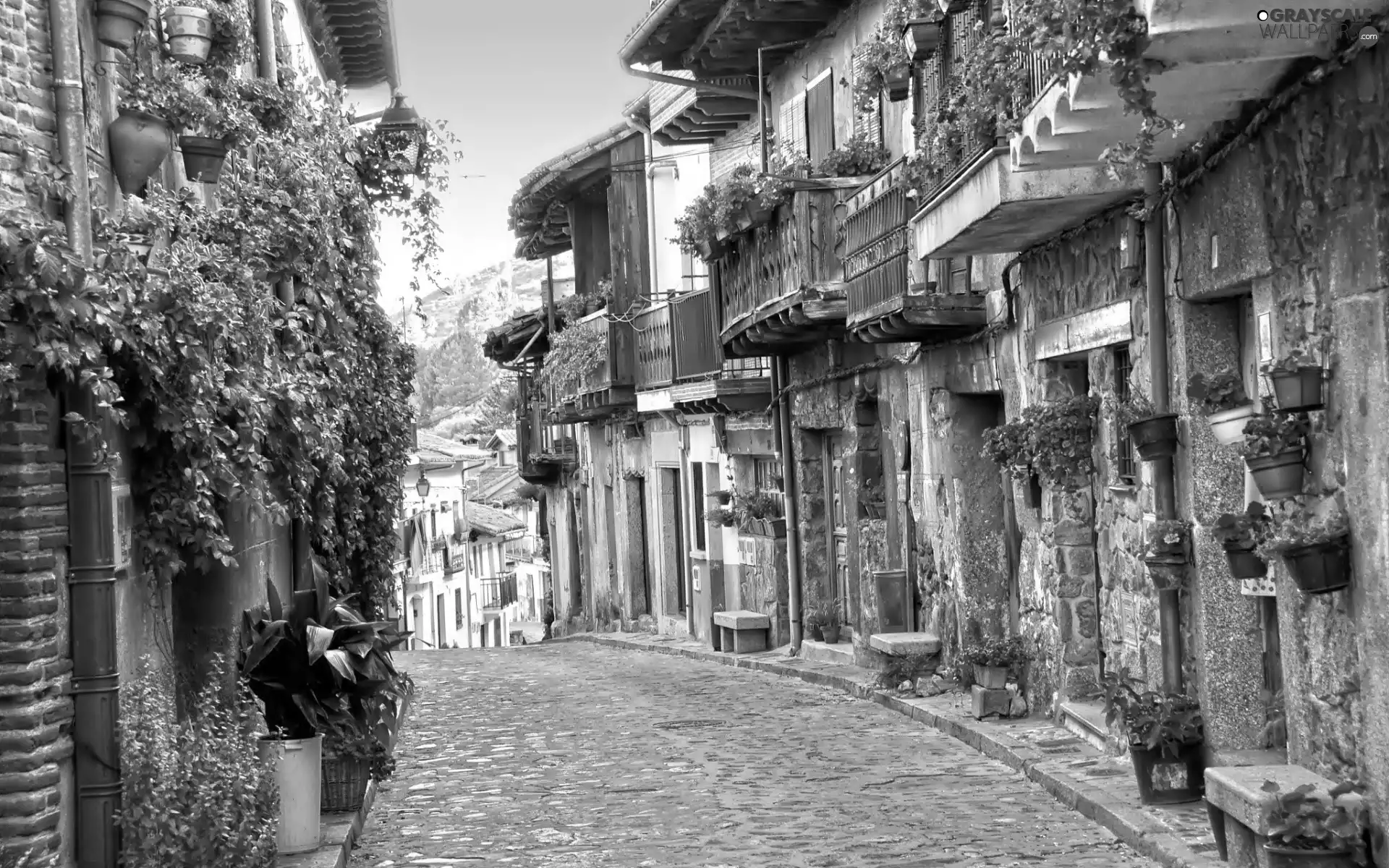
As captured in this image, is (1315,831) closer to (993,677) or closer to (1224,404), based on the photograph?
Answer: (1224,404)

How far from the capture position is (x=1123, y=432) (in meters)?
10.5

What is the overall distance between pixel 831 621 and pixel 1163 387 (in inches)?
372

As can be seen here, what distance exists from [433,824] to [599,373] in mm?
16865

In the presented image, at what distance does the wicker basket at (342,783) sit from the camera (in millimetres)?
9203

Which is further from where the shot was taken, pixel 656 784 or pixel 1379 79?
pixel 656 784

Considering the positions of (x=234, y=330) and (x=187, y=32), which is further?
(x=187, y=32)

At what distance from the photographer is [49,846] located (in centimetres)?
643

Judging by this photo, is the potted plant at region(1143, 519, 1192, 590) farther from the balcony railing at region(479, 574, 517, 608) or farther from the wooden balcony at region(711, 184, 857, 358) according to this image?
the balcony railing at region(479, 574, 517, 608)

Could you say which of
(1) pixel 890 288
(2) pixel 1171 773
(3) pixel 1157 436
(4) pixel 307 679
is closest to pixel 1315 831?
(2) pixel 1171 773

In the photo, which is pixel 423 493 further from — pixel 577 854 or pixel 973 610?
pixel 577 854

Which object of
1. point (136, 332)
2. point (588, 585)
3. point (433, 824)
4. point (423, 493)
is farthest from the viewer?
point (423, 493)

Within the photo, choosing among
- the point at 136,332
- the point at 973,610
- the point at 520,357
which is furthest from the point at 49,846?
the point at 520,357

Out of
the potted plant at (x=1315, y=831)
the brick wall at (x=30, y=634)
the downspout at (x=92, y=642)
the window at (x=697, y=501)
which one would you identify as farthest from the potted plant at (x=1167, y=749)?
the window at (x=697, y=501)

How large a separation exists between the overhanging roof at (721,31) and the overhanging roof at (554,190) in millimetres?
5223
